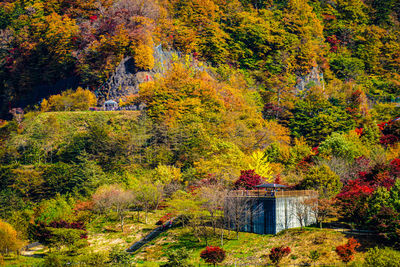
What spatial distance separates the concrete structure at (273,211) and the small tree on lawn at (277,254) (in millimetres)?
5894

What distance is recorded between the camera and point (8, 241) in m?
46.3

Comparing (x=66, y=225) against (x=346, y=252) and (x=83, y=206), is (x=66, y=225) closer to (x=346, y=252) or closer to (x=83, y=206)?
(x=83, y=206)

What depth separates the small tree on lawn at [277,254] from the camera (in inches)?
1485

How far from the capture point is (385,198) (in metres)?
39.6

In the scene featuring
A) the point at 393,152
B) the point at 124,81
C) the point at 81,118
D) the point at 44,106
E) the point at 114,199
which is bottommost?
the point at 114,199

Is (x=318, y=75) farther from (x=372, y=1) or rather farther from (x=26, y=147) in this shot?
(x=26, y=147)

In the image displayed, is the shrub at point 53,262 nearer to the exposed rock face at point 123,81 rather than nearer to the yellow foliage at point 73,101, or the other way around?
the yellow foliage at point 73,101

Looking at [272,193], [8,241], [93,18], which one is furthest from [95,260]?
[93,18]

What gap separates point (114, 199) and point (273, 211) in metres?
19.0

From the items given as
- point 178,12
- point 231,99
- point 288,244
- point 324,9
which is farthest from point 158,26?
point 288,244

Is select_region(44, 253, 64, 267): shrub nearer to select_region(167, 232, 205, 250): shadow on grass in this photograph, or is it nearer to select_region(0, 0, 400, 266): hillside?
select_region(0, 0, 400, 266): hillside

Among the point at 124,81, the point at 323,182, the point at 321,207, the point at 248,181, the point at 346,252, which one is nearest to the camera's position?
the point at 346,252

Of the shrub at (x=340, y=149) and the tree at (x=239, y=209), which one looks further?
the shrub at (x=340, y=149)

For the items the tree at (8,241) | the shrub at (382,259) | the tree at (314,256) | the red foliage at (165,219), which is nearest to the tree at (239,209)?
the tree at (314,256)
